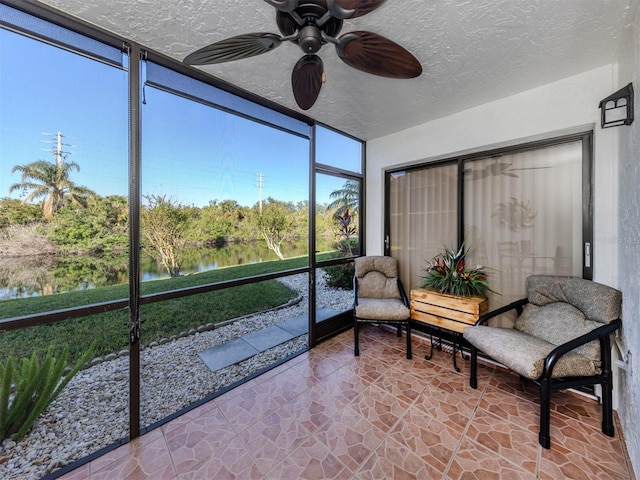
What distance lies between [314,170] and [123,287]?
6.80ft

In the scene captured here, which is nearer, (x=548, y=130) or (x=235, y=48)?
(x=235, y=48)

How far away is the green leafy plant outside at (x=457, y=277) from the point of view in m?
2.50

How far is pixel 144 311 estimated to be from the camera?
174cm

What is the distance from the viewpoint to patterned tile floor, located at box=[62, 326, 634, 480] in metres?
1.39

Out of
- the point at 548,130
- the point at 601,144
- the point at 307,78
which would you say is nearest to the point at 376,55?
the point at 307,78

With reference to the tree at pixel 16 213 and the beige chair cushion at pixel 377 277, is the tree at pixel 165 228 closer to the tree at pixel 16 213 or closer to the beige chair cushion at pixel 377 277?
the tree at pixel 16 213

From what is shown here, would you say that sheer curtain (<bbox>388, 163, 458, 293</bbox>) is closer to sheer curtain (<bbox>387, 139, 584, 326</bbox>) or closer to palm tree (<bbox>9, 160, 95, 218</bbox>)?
sheer curtain (<bbox>387, 139, 584, 326</bbox>)

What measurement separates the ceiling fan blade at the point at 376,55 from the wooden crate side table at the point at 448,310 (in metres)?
2.05

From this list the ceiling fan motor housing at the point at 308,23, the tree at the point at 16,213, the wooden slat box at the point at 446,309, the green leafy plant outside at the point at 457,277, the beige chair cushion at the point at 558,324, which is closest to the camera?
the ceiling fan motor housing at the point at 308,23

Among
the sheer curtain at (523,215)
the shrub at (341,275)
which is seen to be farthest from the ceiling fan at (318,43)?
the shrub at (341,275)

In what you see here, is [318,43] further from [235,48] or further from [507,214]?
[507,214]

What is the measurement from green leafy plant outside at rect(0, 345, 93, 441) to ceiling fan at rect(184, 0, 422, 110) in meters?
1.89

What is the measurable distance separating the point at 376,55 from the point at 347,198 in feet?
7.12

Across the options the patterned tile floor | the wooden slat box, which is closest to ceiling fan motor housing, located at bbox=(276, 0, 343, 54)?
the patterned tile floor
